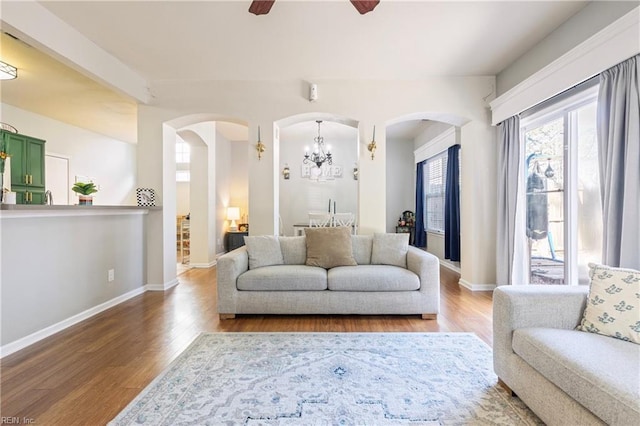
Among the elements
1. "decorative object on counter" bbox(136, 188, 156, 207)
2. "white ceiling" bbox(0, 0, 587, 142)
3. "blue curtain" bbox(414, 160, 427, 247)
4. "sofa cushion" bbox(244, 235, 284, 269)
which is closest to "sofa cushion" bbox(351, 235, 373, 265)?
"sofa cushion" bbox(244, 235, 284, 269)

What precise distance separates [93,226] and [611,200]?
4675 millimetres

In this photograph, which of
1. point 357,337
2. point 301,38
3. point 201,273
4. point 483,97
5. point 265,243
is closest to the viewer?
point 357,337

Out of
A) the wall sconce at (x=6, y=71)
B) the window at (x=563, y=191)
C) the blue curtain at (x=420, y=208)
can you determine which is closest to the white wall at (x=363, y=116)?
the window at (x=563, y=191)

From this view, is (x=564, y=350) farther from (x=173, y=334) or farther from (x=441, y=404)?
(x=173, y=334)

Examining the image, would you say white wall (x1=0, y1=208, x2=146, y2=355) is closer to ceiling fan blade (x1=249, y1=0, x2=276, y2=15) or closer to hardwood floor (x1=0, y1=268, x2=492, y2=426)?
hardwood floor (x1=0, y1=268, x2=492, y2=426)

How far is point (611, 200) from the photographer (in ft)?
7.10

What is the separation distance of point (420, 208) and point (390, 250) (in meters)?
3.71

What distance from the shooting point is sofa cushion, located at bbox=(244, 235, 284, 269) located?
319 centimetres

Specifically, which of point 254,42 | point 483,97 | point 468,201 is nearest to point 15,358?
point 254,42

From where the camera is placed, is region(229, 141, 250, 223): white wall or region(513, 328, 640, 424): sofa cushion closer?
region(513, 328, 640, 424): sofa cushion

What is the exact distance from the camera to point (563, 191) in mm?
2955

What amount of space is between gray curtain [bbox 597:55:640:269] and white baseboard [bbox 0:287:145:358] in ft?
14.9

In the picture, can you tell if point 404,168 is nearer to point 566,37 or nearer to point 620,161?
point 566,37

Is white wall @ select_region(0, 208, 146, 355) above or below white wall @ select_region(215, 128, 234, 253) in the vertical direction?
below
